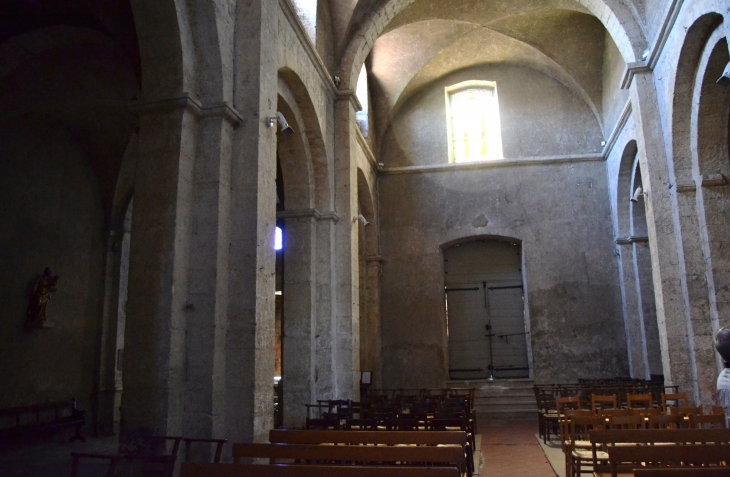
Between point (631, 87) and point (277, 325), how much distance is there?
30.7 ft

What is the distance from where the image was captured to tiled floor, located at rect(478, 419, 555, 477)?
748cm

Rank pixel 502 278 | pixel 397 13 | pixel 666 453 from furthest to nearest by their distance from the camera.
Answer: pixel 502 278 < pixel 397 13 < pixel 666 453

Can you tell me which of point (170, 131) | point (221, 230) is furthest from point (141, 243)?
point (170, 131)

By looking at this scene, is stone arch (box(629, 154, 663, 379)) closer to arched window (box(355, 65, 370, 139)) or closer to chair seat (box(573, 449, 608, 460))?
arched window (box(355, 65, 370, 139))

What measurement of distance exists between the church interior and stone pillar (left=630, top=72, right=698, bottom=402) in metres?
0.04

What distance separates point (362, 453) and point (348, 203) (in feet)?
26.6

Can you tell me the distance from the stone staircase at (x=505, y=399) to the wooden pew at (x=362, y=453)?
11257mm

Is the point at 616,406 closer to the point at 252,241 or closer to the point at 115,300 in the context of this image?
the point at 252,241

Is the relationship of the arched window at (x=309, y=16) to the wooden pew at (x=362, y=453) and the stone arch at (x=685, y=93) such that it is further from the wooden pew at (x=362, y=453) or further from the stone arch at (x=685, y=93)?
the wooden pew at (x=362, y=453)

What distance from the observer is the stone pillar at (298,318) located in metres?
10.5

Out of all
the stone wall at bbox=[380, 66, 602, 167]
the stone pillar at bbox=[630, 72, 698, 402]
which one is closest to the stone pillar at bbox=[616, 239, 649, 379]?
the stone wall at bbox=[380, 66, 602, 167]

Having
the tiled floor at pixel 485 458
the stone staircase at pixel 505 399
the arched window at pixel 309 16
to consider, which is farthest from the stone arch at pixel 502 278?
the arched window at pixel 309 16

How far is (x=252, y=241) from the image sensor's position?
7047 mm

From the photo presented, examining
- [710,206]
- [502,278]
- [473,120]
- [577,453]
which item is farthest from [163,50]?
[502,278]
